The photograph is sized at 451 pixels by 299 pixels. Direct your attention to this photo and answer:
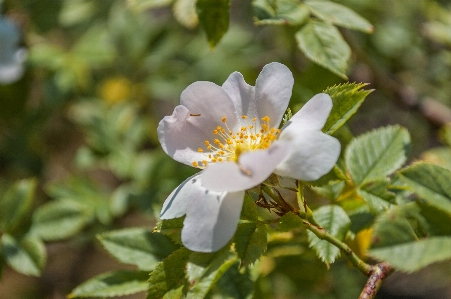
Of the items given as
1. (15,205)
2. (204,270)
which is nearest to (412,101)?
(204,270)

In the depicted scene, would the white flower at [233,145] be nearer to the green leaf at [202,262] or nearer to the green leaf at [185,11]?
the green leaf at [202,262]

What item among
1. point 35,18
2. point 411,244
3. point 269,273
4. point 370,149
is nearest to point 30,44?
point 35,18

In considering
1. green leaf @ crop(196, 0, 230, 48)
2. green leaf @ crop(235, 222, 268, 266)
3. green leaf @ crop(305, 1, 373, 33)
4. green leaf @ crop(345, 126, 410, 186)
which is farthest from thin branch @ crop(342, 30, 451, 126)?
green leaf @ crop(235, 222, 268, 266)

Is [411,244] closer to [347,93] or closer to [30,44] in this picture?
[347,93]

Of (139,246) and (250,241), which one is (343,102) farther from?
(139,246)

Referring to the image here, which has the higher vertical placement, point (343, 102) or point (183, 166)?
point (343, 102)

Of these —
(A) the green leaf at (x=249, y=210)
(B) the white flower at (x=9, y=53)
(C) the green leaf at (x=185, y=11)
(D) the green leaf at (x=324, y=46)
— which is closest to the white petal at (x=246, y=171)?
(A) the green leaf at (x=249, y=210)
